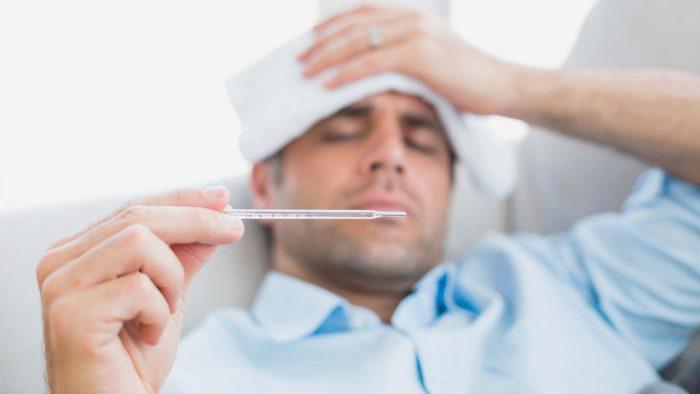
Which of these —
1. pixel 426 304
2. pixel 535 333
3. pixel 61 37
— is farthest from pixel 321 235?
pixel 61 37

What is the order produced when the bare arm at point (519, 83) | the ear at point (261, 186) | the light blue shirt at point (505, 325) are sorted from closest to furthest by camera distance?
the light blue shirt at point (505, 325) → the bare arm at point (519, 83) → the ear at point (261, 186)

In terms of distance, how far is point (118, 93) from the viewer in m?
0.85

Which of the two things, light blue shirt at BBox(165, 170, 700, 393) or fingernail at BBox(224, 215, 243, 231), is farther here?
light blue shirt at BBox(165, 170, 700, 393)

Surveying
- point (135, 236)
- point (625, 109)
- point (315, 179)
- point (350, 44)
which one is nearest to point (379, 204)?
point (315, 179)

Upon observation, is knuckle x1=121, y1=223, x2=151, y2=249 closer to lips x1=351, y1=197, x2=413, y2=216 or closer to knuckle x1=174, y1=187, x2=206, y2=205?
knuckle x1=174, y1=187, x2=206, y2=205

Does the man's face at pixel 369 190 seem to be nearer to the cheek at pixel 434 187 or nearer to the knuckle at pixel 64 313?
the cheek at pixel 434 187

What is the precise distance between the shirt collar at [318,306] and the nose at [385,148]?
6.9 inches

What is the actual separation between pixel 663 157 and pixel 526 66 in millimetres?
223

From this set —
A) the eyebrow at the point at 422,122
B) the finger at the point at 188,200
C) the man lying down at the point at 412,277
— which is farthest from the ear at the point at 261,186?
the finger at the point at 188,200

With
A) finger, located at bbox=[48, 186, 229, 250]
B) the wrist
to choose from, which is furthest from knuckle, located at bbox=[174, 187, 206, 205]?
the wrist

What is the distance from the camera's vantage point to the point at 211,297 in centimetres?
91

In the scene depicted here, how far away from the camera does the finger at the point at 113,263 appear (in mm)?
427

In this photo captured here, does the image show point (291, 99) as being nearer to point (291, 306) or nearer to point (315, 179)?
point (315, 179)

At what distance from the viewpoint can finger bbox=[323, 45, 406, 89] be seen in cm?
84
